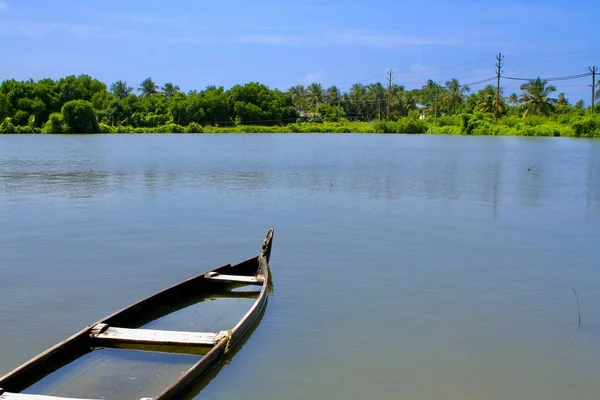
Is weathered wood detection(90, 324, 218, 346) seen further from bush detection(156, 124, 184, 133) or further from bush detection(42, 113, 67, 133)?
bush detection(156, 124, 184, 133)

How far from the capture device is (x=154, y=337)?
8.07 meters

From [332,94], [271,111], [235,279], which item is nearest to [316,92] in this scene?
[332,94]

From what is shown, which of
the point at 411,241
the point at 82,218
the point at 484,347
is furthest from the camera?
the point at 82,218

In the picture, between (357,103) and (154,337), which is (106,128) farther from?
(154,337)

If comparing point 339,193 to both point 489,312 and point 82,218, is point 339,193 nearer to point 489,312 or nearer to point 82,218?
point 82,218

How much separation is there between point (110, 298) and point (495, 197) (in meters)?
16.2

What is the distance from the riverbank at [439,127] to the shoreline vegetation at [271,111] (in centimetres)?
14

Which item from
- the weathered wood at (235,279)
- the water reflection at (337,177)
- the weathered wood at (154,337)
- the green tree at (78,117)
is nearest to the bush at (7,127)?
the green tree at (78,117)

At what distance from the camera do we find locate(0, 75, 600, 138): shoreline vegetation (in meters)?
91.6

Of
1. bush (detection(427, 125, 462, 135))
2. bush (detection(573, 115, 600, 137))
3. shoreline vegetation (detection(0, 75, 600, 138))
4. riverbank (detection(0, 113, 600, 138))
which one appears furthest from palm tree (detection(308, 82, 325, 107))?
bush (detection(573, 115, 600, 137))

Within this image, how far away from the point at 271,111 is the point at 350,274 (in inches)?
4547

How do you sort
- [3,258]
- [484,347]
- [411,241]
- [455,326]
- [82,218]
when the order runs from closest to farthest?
[484,347]
[455,326]
[3,258]
[411,241]
[82,218]

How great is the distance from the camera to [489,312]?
33.8 ft

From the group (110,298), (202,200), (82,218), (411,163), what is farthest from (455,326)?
(411,163)
